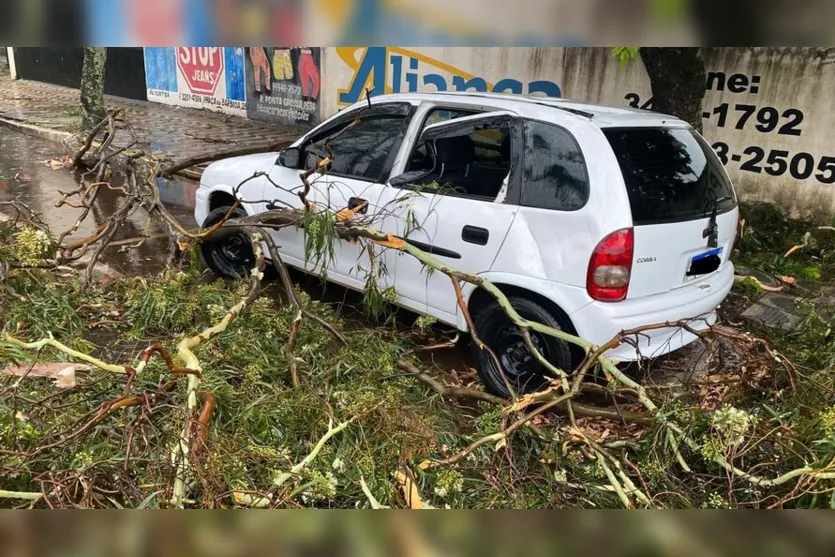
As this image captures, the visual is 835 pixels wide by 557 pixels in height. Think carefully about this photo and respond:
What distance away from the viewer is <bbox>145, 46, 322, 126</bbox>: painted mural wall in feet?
41.5

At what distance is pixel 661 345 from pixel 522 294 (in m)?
0.86

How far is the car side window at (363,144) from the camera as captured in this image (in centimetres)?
434

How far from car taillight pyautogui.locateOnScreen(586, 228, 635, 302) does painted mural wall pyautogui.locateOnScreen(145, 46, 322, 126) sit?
9.37 m

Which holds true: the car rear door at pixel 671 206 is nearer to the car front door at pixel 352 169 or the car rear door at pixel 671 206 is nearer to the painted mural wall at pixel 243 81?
the car front door at pixel 352 169

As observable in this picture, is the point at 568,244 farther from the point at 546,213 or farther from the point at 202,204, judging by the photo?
the point at 202,204

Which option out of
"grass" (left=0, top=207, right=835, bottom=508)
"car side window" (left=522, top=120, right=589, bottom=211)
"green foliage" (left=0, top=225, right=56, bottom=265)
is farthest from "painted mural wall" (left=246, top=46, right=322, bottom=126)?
"car side window" (left=522, top=120, right=589, bottom=211)

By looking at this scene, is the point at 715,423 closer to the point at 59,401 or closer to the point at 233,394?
the point at 233,394

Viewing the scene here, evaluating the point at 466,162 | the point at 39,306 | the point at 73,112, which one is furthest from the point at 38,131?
the point at 466,162

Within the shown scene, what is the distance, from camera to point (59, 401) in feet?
9.77

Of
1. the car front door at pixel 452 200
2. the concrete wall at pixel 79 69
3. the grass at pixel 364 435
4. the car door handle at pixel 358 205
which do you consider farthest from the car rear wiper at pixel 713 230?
the concrete wall at pixel 79 69

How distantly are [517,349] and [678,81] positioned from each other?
4.40m
